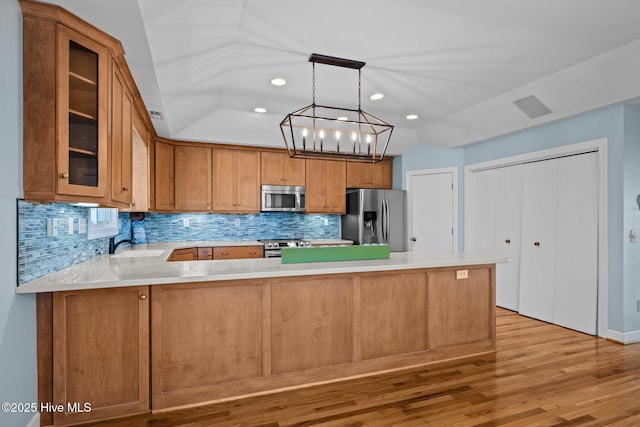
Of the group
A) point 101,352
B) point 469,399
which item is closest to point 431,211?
point 469,399

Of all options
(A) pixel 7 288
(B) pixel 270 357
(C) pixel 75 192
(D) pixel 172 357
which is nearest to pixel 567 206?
(B) pixel 270 357

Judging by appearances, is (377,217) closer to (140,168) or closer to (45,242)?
(140,168)

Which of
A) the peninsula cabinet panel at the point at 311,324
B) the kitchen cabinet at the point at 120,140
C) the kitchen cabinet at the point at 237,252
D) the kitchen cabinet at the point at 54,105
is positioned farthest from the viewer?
the kitchen cabinet at the point at 237,252

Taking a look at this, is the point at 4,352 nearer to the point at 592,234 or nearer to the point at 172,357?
the point at 172,357

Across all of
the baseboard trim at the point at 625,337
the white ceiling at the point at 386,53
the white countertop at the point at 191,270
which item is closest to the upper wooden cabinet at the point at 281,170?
the white ceiling at the point at 386,53

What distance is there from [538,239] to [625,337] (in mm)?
1282

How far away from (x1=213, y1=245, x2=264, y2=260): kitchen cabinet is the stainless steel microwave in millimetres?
655

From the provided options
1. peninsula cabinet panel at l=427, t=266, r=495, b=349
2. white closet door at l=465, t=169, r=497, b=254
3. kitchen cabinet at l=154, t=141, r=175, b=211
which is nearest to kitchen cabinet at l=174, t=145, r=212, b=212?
kitchen cabinet at l=154, t=141, r=175, b=211

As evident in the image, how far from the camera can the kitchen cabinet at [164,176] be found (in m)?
4.70

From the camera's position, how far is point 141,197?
13.4 ft

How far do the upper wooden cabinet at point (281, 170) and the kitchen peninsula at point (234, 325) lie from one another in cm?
289

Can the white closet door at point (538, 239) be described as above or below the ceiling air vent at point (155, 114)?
below

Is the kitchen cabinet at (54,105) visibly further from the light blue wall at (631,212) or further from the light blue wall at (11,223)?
the light blue wall at (631,212)

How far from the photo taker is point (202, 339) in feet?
7.64
